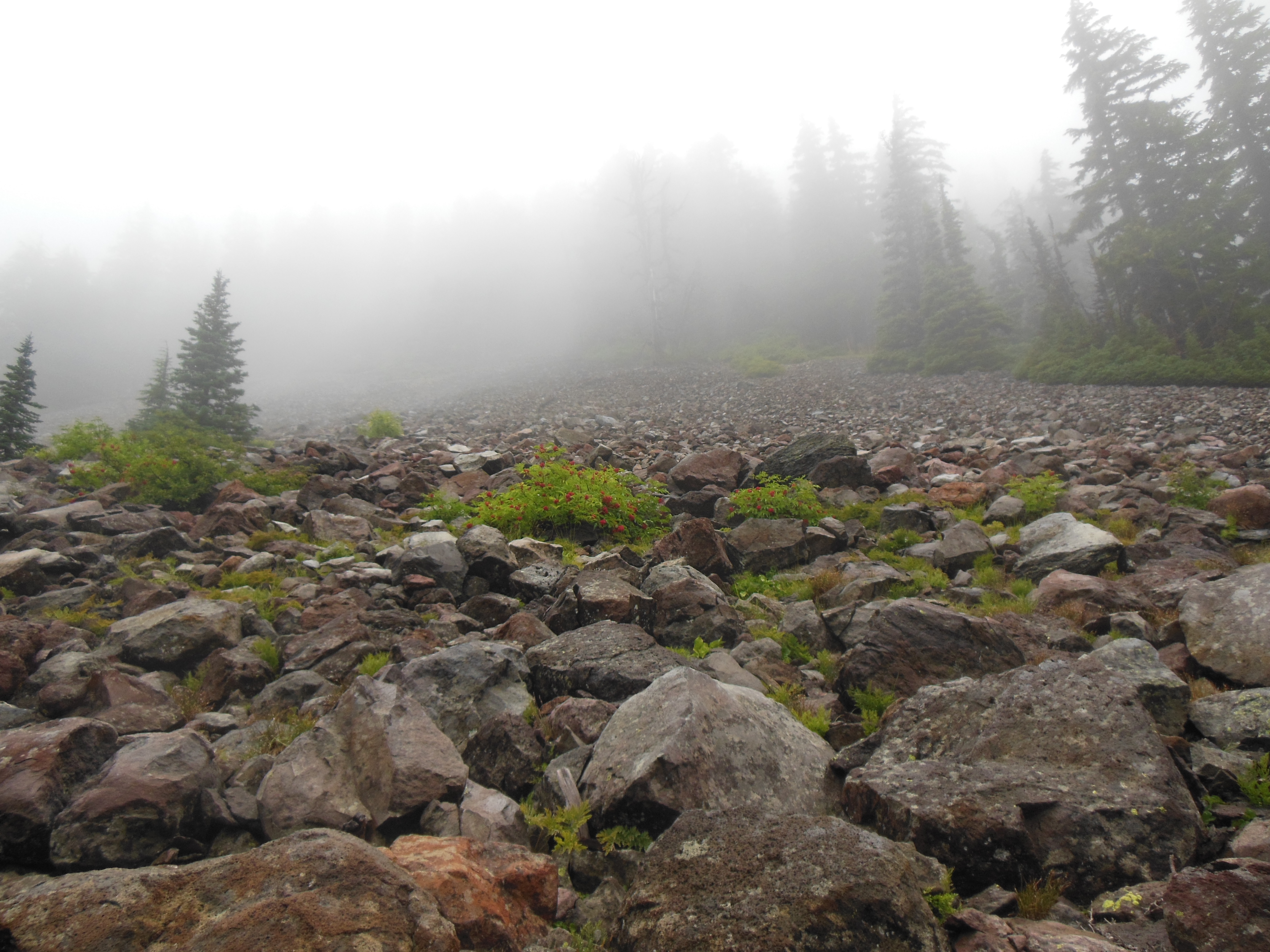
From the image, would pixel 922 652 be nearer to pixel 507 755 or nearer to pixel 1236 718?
pixel 1236 718

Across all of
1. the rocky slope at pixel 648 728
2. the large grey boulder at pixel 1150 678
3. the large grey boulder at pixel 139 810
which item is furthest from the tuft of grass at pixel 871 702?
the large grey boulder at pixel 139 810

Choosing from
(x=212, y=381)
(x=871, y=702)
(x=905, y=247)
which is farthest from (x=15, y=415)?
(x=905, y=247)

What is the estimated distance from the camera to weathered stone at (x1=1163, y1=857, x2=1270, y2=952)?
1.97 metres

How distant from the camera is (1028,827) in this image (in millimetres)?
2754

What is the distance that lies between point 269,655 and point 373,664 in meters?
0.94

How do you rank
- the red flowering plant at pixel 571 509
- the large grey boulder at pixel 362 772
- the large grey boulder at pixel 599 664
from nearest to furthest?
the large grey boulder at pixel 362 772 → the large grey boulder at pixel 599 664 → the red flowering plant at pixel 571 509

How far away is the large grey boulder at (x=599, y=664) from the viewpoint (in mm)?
4473

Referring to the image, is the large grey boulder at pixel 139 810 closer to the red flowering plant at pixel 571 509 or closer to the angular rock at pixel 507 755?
the angular rock at pixel 507 755

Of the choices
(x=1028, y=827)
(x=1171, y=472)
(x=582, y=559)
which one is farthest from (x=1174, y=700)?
(x=1171, y=472)

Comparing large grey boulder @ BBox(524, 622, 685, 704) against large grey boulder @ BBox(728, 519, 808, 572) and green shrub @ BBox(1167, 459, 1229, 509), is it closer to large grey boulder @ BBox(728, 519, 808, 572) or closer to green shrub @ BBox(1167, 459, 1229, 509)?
large grey boulder @ BBox(728, 519, 808, 572)

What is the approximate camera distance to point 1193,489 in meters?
7.70

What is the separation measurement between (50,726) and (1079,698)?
221 inches

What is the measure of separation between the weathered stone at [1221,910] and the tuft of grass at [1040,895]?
1.31ft

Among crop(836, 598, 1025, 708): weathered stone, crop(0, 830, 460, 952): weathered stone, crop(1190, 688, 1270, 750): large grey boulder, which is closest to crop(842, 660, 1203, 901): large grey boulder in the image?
crop(1190, 688, 1270, 750): large grey boulder
